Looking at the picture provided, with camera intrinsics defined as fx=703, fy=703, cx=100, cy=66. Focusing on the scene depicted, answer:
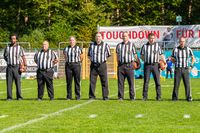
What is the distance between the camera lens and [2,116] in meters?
12.9

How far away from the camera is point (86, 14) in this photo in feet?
197

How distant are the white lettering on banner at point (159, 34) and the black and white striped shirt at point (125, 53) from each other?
1009 inches

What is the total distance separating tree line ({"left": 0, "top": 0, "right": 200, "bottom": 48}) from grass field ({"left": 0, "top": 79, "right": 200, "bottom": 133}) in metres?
42.1

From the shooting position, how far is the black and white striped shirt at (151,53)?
1769 cm

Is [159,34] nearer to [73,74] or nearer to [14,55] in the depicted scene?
[73,74]

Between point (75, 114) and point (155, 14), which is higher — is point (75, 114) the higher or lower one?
the lower one

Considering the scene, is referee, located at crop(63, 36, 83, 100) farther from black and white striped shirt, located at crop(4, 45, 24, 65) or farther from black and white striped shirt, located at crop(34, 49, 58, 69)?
black and white striped shirt, located at crop(4, 45, 24, 65)

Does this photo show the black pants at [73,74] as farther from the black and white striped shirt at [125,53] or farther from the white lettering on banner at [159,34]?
the white lettering on banner at [159,34]

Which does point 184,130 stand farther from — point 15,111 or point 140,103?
point 140,103

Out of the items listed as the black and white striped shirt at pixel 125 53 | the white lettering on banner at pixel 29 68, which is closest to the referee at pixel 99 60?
the black and white striped shirt at pixel 125 53

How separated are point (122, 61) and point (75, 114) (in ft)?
15.6

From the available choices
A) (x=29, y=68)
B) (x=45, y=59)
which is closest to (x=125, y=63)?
(x=45, y=59)

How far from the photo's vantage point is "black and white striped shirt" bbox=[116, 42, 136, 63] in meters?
17.7

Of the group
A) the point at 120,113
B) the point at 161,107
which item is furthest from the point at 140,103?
the point at 120,113
